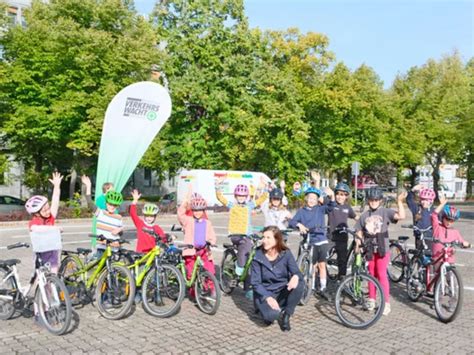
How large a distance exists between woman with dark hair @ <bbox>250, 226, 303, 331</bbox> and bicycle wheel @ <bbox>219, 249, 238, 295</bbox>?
5.56ft

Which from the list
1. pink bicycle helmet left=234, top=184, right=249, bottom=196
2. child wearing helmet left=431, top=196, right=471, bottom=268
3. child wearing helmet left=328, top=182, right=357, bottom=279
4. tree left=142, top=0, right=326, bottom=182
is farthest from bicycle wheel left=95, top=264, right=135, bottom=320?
tree left=142, top=0, right=326, bottom=182

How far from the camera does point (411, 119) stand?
39.2 meters

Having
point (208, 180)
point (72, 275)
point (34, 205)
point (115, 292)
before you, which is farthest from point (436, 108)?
point (34, 205)

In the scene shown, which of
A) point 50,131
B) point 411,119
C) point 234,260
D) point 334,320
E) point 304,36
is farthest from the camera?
point 411,119

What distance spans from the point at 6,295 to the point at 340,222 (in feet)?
16.9

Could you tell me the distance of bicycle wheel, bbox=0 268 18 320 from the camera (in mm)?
6313

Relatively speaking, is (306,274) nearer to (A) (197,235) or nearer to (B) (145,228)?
(A) (197,235)

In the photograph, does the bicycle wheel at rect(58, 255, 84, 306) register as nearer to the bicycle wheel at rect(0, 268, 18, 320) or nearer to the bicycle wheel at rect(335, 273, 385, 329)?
the bicycle wheel at rect(0, 268, 18, 320)

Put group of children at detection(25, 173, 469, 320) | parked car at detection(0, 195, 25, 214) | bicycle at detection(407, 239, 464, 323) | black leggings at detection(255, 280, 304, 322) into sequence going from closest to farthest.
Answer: black leggings at detection(255, 280, 304, 322) → bicycle at detection(407, 239, 464, 323) → group of children at detection(25, 173, 469, 320) → parked car at detection(0, 195, 25, 214)

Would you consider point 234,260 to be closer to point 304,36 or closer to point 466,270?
point 466,270

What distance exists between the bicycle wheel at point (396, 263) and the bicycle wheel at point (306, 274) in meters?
1.91

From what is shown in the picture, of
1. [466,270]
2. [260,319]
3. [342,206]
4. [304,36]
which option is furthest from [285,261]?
[304,36]

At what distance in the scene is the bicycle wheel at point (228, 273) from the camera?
7.80 m

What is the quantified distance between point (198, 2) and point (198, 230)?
22.5 metres
